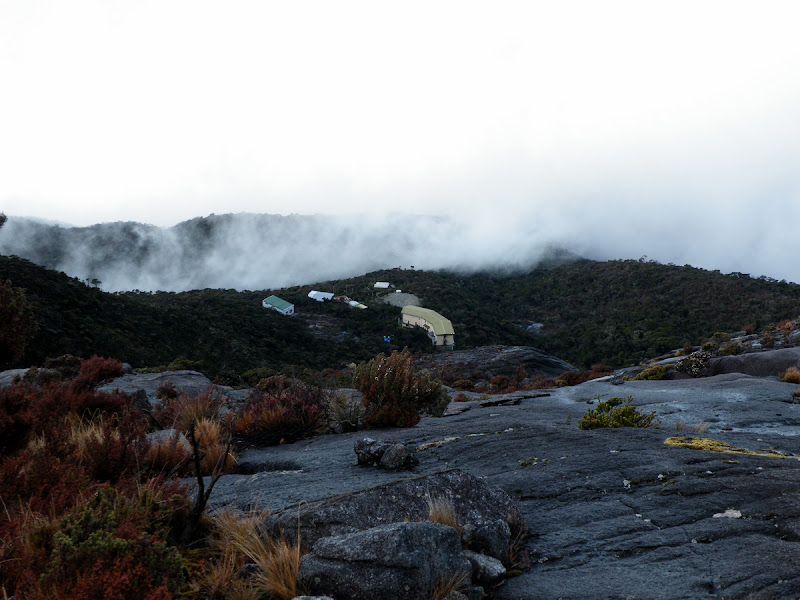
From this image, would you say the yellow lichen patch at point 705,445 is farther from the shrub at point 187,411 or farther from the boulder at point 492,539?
the shrub at point 187,411

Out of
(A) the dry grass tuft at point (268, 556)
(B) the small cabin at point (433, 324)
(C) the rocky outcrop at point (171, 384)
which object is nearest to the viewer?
(A) the dry grass tuft at point (268, 556)

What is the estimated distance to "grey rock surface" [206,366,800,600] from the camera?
3.01 meters

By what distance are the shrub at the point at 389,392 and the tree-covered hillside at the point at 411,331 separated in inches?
1014

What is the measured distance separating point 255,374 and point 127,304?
22671 millimetres

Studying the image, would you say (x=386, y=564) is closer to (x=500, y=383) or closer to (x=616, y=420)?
(x=616, y=420)

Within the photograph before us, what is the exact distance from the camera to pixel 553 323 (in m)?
72.9

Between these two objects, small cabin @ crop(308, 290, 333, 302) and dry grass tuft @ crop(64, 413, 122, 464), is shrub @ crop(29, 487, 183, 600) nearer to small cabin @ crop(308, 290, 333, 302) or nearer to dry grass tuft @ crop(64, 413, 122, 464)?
dry grass tuft @ crop(64, 413, 122, 464)

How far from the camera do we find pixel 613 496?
171 inches

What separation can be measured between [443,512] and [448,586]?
816mm

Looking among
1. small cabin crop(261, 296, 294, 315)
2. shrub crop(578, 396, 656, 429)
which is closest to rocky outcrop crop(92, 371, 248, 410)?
shrub crop(578, 396, 656, 429)

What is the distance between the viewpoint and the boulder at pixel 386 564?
2824 millimetres

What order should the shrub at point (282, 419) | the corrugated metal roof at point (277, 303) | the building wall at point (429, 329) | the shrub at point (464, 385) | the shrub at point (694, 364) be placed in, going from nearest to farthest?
the shrub at point (282, 419)
the shrub at point (694, 364)
the shrub at point (464, 385)
the building wall at point (429, 329)
the corrugated metal roof at point (277, 303)

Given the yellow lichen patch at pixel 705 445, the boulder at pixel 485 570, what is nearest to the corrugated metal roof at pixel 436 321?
the yellow lichen patch at pixel 705 445

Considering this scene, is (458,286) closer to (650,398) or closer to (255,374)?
(255,374)
